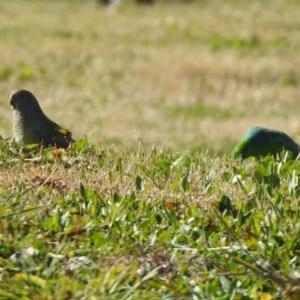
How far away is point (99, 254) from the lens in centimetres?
348

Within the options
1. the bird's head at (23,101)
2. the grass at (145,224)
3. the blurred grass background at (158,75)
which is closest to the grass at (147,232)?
the grass at (145,224)

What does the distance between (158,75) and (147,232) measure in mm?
12534

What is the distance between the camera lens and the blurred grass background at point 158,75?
13.3 meters

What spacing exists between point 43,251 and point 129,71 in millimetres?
13011

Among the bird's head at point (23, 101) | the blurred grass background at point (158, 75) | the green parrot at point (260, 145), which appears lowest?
the blurred grass background at point (158, 75)

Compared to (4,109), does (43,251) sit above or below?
above

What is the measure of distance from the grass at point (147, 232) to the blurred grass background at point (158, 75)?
575cm

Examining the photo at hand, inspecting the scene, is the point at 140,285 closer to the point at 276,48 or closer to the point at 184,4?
the point at 276,48

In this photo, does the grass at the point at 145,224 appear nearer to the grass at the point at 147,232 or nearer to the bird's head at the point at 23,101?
the grass at the point at 147,232

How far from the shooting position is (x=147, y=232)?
12.1 feet

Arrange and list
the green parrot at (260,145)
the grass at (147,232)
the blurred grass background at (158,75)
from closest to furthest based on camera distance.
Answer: the grass at (147,232), the green parrot at (260,145), the blurred grass background at (158,75)

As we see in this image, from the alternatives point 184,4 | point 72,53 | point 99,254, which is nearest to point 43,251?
point 99,254

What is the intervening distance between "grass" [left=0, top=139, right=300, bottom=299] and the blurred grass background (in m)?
5.75

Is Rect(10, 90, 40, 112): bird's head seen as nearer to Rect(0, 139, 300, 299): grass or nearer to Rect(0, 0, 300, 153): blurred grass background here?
Rect(0, 139, 300, 299): grass
